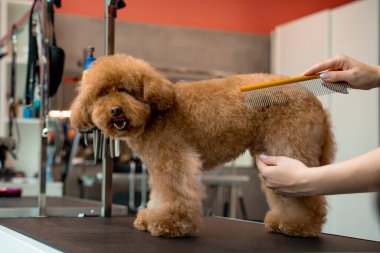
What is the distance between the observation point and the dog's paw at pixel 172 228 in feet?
4.72

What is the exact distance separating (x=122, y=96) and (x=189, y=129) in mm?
199

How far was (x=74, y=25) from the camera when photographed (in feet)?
15.3

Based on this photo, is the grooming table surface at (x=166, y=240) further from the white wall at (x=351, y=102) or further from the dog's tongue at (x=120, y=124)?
the white wall at (x=351, y=102)

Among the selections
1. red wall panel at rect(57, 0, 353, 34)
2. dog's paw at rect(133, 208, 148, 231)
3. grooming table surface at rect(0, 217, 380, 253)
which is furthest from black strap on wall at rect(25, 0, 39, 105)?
red wall panel at rect(57, 0, 353, 34)

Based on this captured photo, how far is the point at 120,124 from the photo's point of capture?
1.46 metres

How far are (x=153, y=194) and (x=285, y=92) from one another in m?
0.45

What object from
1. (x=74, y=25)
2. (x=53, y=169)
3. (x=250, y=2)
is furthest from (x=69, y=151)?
(x=250, y=2)

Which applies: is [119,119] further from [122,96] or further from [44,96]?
[44,96]

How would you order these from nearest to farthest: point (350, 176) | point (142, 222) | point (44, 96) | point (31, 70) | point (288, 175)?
point (350, 176)
point (288, 175)
point (142, 222)
point (44, 96)
point (31, 70)

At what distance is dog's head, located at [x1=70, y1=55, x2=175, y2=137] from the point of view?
1445 mm

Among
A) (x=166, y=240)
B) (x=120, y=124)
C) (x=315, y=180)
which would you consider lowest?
(x=166, y=240)

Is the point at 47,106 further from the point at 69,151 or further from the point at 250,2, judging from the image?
the point at 250,2

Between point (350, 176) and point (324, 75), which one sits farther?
point (324, 75)

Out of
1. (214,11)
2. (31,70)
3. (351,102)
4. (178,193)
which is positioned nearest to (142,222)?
(178,193)
